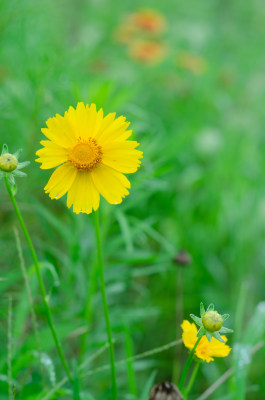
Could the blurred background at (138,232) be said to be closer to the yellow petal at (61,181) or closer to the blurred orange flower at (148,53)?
the blurred orange flower at (148,53)

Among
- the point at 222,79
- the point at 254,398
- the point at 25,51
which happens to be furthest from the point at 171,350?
the point at 222,79

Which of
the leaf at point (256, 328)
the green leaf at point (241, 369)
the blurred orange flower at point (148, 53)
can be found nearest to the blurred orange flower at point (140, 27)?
the blurred orange flower at point (148, 53)

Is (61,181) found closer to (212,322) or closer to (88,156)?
(88,156)

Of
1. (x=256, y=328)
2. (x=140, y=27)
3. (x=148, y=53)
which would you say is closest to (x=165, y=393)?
(x=256, y=328)

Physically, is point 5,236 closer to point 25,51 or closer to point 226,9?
A: point 25,51

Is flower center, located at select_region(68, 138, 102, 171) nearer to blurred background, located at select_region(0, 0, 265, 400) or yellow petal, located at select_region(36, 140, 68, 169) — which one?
yellow petal, located at select_region(36, 140, 68, 169)
